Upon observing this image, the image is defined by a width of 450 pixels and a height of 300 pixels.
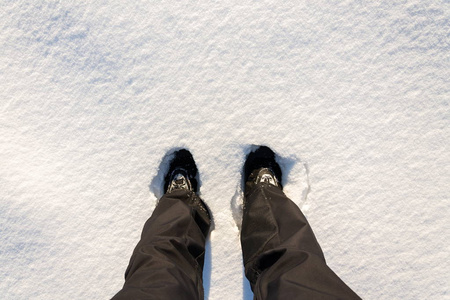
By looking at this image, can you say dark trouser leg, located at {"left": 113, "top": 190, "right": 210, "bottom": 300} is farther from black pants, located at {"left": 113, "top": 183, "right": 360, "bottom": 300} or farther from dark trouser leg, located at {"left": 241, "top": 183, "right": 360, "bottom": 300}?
dark trouser leg, located at {"left": 241, "top": 183, "right": 360, "bottom": 300}

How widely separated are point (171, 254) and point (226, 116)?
19.4 inches

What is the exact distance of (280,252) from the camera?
683 mm

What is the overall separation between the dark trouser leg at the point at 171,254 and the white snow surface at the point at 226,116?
0.48 ft

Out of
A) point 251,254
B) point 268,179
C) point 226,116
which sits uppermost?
point 226,116

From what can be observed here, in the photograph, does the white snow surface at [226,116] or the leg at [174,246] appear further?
the white snow surface at [226,116]

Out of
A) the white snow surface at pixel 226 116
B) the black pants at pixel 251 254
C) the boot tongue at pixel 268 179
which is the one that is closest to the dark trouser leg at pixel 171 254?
the black pants at pixel 251 254

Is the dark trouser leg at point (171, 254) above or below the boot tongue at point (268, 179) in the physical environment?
below

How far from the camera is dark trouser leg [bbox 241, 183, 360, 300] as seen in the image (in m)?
0.58

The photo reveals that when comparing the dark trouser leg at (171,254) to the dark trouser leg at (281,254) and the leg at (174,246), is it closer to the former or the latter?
the leg at (174,246)

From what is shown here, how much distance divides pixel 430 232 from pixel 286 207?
663 mm

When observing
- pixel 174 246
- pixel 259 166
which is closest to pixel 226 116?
pixel 259 166

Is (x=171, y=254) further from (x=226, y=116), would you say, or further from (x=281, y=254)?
(x=226, y=116)

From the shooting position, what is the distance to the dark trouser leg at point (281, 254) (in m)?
0.58

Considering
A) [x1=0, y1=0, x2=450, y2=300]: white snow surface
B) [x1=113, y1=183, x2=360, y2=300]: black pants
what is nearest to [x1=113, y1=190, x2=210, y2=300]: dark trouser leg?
[x1=113, y1=183, x2=360, y2=300]: black pants
